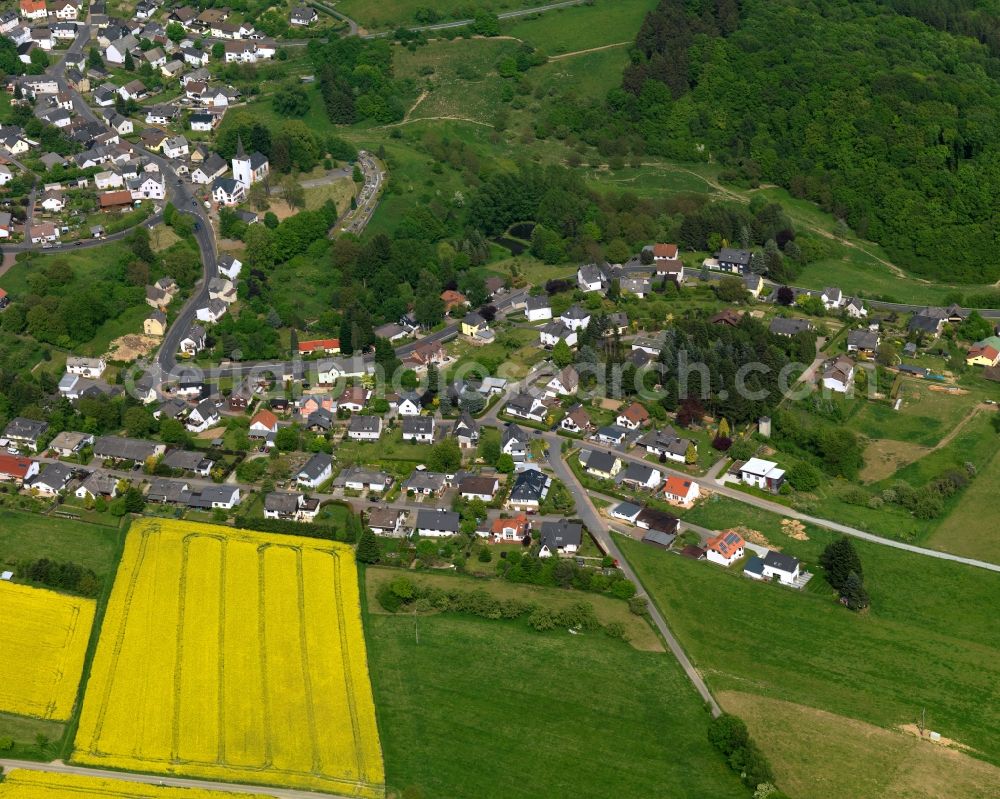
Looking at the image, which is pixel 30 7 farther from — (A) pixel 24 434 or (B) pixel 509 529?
(B) pixel 509 529

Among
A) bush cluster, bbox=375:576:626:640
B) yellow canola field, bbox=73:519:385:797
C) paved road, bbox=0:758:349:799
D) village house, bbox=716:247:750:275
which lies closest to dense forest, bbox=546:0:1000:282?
village house, bbox=716:247:750:275

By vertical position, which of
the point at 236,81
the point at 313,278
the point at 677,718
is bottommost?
the point at 677,718

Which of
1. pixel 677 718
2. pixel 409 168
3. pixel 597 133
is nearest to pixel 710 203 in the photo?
pixel 597 133

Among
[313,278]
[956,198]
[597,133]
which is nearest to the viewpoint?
[313,278]

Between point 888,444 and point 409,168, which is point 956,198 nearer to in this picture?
point 888,444

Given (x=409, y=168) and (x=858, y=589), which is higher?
(x=409, y=168)

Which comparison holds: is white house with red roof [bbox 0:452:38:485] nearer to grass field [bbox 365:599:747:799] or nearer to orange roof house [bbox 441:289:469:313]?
grass field [bbox 365:599:747:799]
